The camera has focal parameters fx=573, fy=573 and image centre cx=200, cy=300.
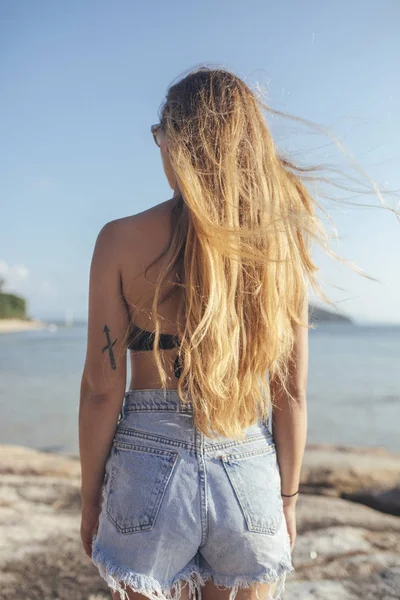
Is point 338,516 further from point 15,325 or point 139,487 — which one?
point 15,325

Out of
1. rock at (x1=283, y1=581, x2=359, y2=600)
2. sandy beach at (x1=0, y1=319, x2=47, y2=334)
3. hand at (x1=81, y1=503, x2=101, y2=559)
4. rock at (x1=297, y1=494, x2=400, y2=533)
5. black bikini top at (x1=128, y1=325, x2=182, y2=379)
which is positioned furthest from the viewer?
sandy beach at (x1=0, y1=319, x2=47, y2=334)

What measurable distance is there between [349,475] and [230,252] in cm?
322

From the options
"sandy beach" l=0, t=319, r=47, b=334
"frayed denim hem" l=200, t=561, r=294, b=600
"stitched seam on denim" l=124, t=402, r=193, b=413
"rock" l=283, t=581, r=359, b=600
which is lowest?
"sandy beach" l=0, t=319, r=47, b=334

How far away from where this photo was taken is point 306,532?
325 cm

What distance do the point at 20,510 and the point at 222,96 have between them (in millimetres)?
3013

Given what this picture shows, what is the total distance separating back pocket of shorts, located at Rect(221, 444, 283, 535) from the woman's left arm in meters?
0.34

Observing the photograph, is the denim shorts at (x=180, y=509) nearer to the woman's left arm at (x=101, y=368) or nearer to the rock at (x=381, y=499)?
the woman's left arm at (x=101, y=368)

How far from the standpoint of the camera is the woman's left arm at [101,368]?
146 centimetres

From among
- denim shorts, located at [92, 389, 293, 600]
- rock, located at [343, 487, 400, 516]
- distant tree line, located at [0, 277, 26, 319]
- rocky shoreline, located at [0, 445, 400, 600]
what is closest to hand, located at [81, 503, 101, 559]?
denim shorts, located at [92, 389, 293, 600]

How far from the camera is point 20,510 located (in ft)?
11.8

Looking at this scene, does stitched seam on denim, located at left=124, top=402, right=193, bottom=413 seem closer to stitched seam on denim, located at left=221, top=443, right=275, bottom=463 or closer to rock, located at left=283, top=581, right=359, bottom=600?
stitched seam on denim, located at left=221, top=443, right=275, bottom=463

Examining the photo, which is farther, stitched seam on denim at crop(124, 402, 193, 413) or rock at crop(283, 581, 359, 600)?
rock at crop(283, 581, 359, 600)

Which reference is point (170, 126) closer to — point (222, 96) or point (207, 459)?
point (222, 96)

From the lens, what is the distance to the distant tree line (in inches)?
1876
